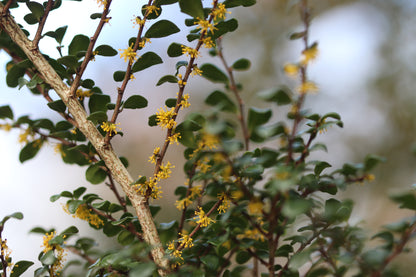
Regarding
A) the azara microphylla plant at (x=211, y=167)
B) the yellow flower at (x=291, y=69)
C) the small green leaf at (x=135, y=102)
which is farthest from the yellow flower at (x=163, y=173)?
the yellow flower at (x=291, y=69)

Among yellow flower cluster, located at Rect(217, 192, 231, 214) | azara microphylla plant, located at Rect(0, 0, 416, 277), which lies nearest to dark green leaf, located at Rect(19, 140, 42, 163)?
azara microphylla plant, located at Rect(0, 0, 416, 277)

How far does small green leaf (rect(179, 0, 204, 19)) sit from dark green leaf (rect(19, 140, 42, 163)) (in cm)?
35

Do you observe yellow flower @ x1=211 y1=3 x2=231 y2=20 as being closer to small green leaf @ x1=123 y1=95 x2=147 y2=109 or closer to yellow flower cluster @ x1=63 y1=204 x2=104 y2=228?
small green leaf @ x1=123 y1=95 x2=147 y2=109

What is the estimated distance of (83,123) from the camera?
0.52 meters

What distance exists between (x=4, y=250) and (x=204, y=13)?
44 cm

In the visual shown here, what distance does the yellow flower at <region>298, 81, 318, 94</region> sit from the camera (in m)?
0.33

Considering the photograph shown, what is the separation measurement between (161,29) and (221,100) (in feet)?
0.62

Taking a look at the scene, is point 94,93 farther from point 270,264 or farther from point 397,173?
point 397,173

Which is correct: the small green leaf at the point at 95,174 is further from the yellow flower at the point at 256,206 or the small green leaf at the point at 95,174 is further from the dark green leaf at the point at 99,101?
the yellow flower at the point at 256,206

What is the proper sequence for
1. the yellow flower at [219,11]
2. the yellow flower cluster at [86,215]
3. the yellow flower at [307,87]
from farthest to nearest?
1. the yellow flower cluster at [86,215]
2. the yellow flower at [219,11]
3. the yellow flower at [307,87]

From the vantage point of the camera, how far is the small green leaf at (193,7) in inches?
17.9

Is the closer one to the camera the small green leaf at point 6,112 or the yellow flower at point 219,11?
the yellow flower at point 219,11

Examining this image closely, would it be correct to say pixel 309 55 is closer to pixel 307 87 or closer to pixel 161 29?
pixel 307 87

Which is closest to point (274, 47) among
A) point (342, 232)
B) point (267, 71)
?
point (267, 71)
